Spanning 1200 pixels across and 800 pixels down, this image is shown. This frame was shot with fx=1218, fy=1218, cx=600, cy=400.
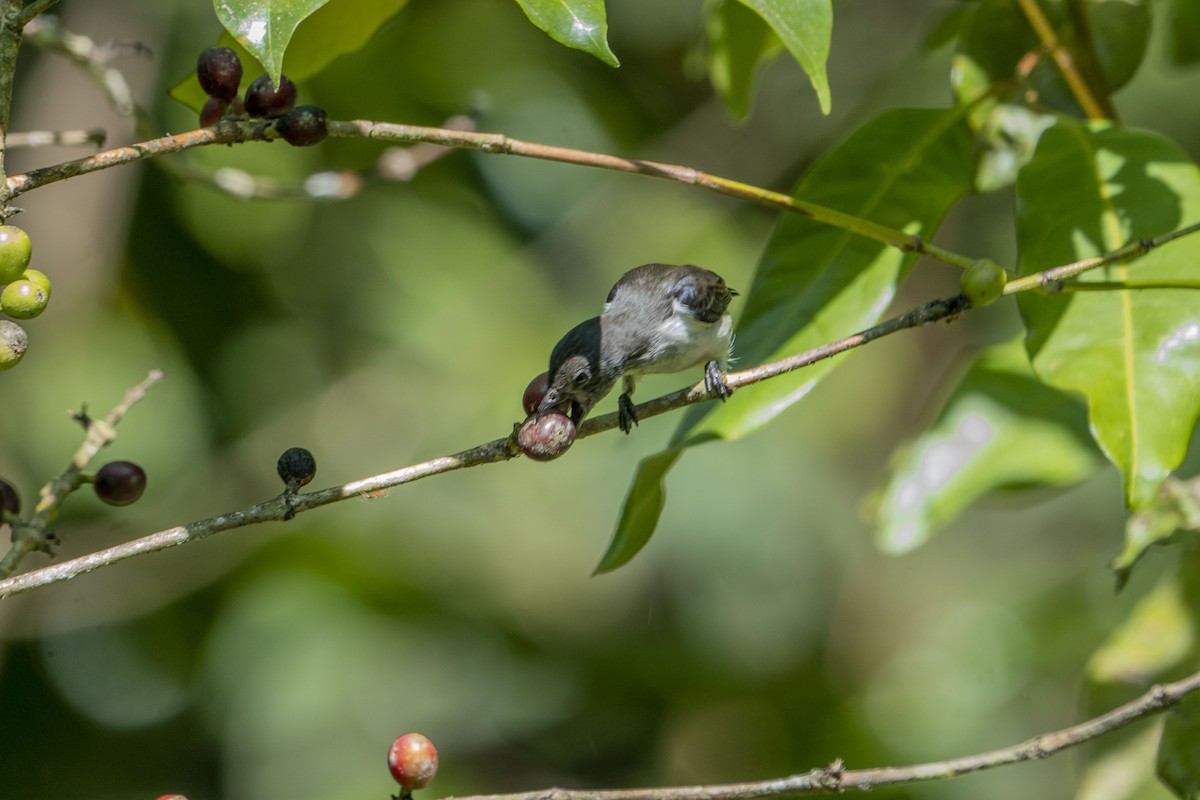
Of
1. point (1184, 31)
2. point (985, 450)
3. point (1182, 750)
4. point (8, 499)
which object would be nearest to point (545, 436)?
point (8, 499)

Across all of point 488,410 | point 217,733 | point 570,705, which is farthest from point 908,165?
point 217,733

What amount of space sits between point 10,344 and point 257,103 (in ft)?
1.45

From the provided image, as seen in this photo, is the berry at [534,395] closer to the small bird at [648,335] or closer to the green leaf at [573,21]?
the small bird at [648,335]

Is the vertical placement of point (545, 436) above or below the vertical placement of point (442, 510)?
below

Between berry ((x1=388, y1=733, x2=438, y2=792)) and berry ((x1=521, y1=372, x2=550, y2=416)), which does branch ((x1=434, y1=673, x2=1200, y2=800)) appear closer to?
berry ((x1=388, y1=733, x2=438, y2=792))

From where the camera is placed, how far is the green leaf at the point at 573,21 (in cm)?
143

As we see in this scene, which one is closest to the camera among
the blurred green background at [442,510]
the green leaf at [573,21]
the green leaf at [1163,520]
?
the green leaf at [573,21]

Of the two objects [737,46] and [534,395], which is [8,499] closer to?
[534,395]

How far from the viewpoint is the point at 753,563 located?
458 centimetres

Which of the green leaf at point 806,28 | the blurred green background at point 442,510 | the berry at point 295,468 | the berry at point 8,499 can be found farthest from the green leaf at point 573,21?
the blurred green background at point 442,510

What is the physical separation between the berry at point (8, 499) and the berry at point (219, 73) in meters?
0.63

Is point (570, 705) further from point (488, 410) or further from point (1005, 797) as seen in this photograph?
point (1005, 797)

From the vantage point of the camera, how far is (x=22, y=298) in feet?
4.43

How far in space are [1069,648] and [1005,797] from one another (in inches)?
22.4
